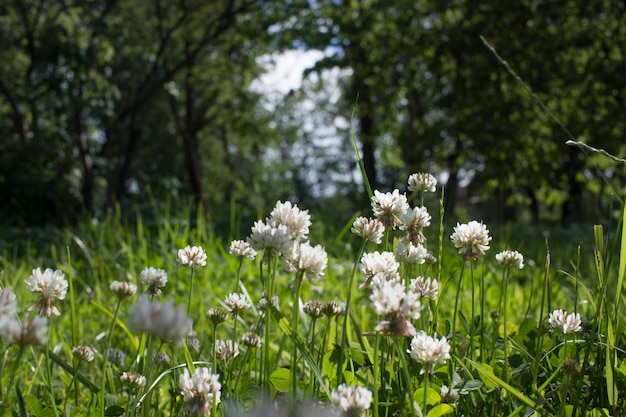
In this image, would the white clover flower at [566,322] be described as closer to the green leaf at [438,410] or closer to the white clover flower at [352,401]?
the green leaf at [438,410]

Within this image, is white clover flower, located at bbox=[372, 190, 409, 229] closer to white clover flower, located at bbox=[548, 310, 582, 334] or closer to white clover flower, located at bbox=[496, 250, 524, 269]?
Answer: white clover flower, located at bbox=[496, 250, 524, 269]

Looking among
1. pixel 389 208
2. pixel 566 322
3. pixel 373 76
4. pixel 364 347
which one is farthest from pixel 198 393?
pixel 373 76

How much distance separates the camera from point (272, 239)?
0.77m

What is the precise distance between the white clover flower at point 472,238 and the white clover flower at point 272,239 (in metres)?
0.33

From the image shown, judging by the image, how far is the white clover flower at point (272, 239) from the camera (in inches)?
30.4

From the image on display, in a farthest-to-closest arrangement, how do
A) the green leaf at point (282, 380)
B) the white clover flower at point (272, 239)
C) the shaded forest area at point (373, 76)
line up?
the shaded forest area at point (373, 76)
the green leaf at point (282, 380)
the white clover flower at point (272, 239)

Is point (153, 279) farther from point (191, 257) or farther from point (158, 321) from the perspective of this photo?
point (158, 321)

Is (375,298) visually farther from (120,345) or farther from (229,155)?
(229,155)

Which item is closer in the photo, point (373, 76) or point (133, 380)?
point (133, 380)

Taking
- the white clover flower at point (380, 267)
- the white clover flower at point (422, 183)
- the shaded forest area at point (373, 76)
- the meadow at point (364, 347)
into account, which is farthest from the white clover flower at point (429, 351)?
the shaded forest area at point (373, 76)

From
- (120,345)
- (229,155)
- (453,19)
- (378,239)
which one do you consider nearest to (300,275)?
(378,239)

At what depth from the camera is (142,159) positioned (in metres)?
19.5

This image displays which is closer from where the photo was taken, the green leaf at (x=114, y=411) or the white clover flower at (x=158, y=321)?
the white clover flower at (x=158, y=321)

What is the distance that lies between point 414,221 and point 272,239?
0.34 m
